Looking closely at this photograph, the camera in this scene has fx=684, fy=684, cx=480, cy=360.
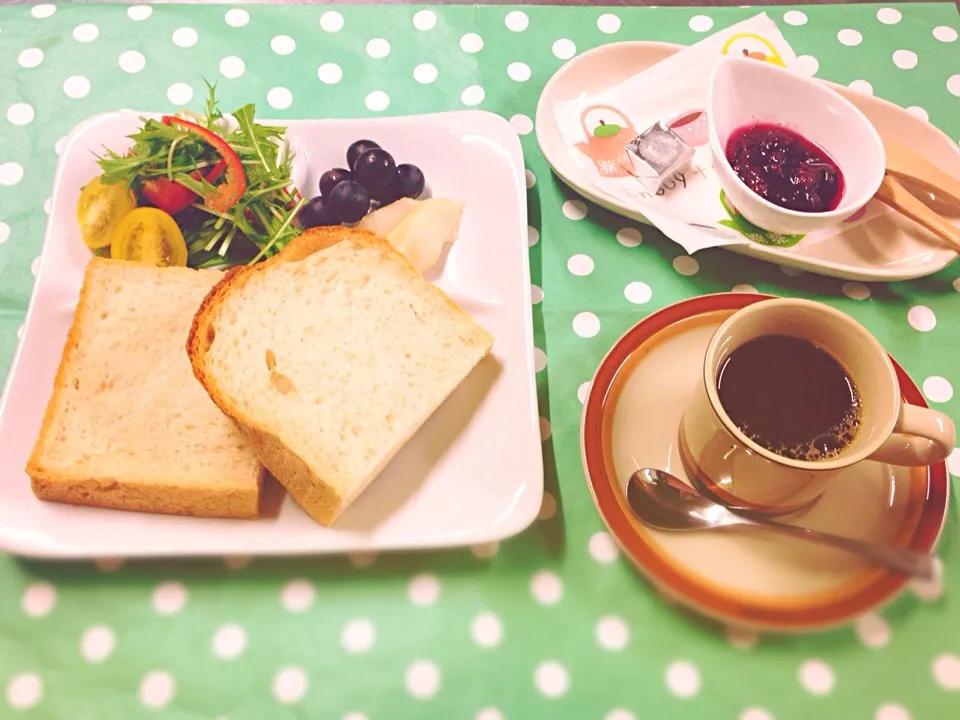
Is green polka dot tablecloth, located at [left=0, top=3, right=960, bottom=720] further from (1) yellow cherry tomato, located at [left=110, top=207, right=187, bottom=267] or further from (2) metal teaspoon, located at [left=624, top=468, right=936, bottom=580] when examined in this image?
(1) yellow cherry tomato, located at [left=110, top=207, right=187, bottom=267]

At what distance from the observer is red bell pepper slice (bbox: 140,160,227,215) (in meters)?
1.54

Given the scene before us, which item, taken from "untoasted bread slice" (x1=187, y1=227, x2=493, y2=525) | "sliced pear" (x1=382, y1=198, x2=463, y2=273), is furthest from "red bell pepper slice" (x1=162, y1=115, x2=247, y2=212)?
"sliced pear" (x1=382, y1=198, x2=463, y2=273)

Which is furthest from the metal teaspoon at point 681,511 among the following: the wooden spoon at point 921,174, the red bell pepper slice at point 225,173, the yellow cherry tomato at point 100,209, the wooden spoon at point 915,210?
the yellow cherry tomato at point 100,209

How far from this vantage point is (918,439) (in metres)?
1.08

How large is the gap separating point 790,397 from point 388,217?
3.07 ft

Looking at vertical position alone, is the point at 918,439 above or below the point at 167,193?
below

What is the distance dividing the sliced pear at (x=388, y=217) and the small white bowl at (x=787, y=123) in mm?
699

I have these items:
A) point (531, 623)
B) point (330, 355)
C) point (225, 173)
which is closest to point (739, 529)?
point (531, 623)

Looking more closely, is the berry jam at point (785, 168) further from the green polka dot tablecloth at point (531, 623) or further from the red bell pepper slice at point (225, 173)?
the red bell pepper slice at point (225, 173)

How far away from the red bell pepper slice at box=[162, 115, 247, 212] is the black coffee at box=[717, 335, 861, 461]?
1116 mm

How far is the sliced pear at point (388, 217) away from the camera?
1.58 m

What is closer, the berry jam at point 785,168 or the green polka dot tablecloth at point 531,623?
A: the green polka dot tablecloth at point 531,623

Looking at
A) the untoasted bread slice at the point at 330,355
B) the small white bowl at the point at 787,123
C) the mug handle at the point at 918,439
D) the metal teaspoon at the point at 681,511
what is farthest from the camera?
the small white bowl at the point at 787,123

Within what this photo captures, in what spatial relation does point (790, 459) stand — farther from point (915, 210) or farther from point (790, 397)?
point (915, 210)
